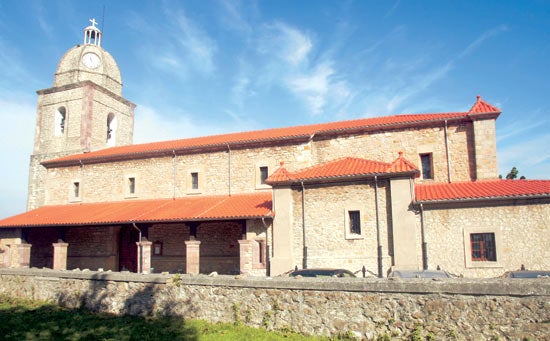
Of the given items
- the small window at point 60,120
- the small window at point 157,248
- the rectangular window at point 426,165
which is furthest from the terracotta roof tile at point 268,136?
the small window at point 157,248

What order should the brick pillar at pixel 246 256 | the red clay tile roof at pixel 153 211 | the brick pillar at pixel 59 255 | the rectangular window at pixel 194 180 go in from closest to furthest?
the brick pillar at pixel 246 256
the red clay tile roof at pixel 153 211
the brick pillar at pixel 59 255
the rectangular window at pixel 194 180

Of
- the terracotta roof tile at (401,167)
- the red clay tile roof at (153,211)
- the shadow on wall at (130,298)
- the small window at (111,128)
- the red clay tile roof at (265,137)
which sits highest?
the small window at (111,128)

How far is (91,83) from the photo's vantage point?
94.5 ft

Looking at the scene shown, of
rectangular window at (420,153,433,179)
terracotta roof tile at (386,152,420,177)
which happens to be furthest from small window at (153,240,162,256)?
rectangular window at (420,153,433,179)

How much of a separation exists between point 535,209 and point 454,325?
28.9ft

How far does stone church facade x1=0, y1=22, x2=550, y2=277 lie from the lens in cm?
1470

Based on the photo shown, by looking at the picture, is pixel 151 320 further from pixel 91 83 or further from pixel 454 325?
pixel 91 83

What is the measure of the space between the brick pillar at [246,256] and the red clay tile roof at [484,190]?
6833 mm

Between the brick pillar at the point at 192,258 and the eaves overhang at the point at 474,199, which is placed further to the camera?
the brick pillar at the point at 192,258

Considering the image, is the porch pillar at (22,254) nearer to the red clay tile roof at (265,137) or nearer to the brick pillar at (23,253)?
the brick pillar at (23,253)

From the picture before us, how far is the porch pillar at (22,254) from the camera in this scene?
21203mm

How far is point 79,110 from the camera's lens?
28.7m

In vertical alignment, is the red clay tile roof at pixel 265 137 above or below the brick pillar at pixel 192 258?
above

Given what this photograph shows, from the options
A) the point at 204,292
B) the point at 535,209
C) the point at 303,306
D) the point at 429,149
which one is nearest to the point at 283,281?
the point at 303,306
